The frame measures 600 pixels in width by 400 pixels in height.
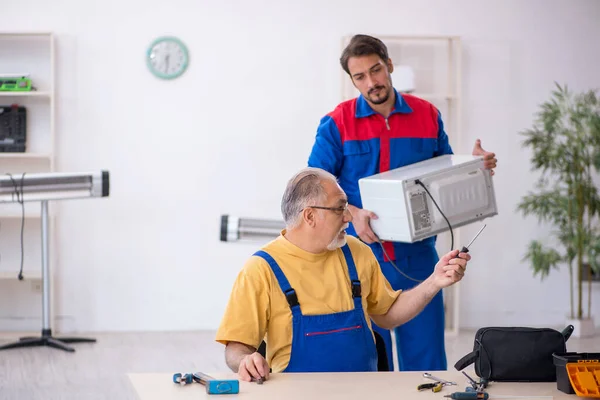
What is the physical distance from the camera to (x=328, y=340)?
7.80 feet

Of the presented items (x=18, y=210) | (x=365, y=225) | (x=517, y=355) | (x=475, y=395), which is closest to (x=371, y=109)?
(x=365, y=225)

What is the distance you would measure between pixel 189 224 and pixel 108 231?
22.3 inches

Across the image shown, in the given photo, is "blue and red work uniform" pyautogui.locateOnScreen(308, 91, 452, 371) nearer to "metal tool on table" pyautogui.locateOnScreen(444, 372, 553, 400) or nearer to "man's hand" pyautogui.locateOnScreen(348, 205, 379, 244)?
"man's hand" pyautogui.locateOnScreen(348, 205, 379, 244)

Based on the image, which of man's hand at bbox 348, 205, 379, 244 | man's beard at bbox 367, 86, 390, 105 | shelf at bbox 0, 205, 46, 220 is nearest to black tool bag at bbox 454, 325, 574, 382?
man's hand at bbox 348, 205, 379, 244

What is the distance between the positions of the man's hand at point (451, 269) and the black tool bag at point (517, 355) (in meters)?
0.25

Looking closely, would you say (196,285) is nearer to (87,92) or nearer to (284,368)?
(87,92)

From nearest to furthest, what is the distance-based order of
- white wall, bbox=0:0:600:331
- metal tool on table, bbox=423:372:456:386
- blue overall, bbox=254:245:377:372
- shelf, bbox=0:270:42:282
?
metal tool on table, bbox=423:372:456:386, blue overall, bbox=254:245:377:372, shelf, bbox=0:270:42:282, white wall, bbox=0:0:600:331

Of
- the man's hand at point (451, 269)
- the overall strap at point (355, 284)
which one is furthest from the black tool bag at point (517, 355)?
the overall strap at point (355, 284)

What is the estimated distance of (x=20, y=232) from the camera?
6254 mm

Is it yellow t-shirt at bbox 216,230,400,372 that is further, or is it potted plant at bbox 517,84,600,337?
potted plant at bbox 517,84,600,337

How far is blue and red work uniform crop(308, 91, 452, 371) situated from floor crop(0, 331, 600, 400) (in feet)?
5.67

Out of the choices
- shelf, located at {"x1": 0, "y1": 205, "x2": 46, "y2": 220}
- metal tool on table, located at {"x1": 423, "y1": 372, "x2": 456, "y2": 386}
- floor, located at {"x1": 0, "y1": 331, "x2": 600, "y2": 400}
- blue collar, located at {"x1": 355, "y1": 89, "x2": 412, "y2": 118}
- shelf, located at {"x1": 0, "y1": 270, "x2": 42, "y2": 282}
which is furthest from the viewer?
shelf, located at {"x1": 0, "y1": 205, "x2": 46, "y2": 220}

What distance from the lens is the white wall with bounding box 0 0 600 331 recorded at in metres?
6.23

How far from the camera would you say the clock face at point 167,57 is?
623 centimetres
